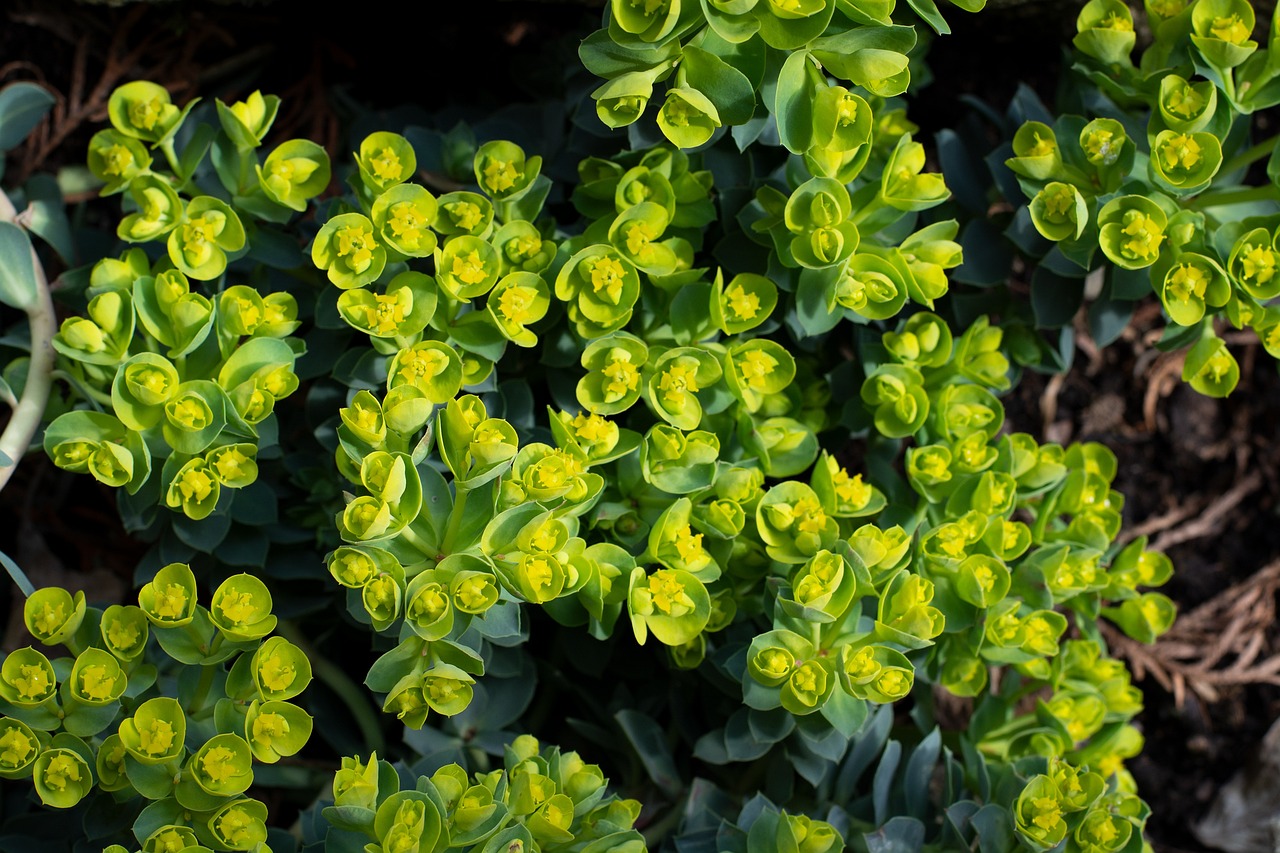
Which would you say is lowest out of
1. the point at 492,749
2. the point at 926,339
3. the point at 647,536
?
the point at 492,749

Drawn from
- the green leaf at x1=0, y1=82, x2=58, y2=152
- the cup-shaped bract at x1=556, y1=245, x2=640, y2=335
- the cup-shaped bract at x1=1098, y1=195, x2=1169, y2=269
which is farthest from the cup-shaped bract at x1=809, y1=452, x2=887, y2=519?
the green leaf at x1=0, y1=82, x2=58, y2=152

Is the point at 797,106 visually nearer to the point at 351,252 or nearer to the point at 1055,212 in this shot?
the point at 1055,212

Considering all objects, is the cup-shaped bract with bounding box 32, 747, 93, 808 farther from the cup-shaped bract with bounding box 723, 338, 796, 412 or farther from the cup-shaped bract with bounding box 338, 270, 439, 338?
the cup-shaped bract with bounding box 723, 338, 796, 412

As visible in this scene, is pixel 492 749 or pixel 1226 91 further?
pixel 492 749

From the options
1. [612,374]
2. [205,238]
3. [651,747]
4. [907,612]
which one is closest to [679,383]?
[612,374]

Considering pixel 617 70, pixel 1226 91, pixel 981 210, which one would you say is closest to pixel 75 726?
pixel 617 70

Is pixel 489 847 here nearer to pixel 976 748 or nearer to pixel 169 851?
pixel 169 851

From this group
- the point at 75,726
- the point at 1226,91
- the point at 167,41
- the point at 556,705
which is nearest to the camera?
the point at 75,726
